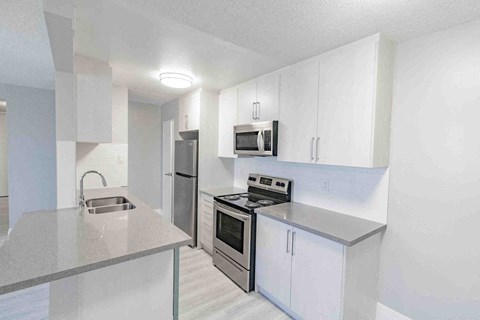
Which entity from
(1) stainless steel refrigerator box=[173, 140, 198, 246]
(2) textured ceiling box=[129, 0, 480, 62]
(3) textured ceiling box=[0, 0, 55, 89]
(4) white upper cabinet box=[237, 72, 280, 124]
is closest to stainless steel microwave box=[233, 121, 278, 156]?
(4) white upper cabinet box=[237, 72, 280, 124]

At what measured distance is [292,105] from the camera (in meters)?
2.32

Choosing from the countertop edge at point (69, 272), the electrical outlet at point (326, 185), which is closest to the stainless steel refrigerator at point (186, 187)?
the electrical outlet at point (326, 185)

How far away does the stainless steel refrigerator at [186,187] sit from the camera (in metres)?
3.40

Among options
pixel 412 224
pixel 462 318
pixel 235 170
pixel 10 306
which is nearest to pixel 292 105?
pixel 412 224

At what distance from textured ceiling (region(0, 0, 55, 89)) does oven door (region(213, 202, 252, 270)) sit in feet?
7.42

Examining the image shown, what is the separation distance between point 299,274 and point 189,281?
1.27 m

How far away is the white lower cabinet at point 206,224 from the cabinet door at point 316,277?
4.64 feet

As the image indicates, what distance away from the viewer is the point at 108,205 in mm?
2432

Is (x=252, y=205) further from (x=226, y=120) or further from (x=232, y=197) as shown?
(x=226, y=120)

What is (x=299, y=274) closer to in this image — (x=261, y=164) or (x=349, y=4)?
(x=261, y=164)

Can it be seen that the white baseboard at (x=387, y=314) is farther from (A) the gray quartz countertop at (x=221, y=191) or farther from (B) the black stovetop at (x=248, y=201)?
(A) the gray quartz countertop at (x=221, y=191)

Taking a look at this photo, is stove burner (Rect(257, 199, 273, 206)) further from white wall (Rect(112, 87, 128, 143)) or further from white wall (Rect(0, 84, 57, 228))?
white wall (Rect(0, 84, 57, 228))

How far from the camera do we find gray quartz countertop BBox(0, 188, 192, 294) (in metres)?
1.01

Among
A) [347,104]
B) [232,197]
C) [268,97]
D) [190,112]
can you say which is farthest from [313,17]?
[190,112]
